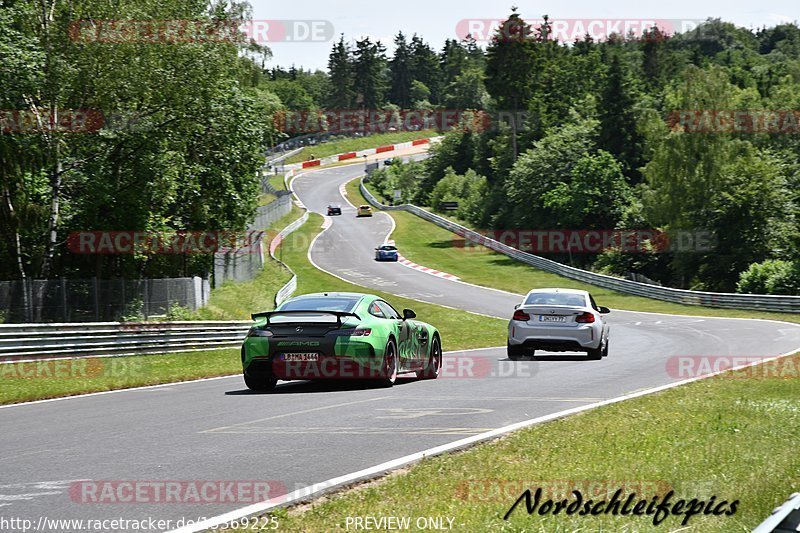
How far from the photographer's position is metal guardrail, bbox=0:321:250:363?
21.6 meters

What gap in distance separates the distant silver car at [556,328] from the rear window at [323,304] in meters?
7.04

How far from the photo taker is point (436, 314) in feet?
144

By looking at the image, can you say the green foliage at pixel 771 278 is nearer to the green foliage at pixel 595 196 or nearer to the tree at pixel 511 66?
the green foliage at pixel 595 196

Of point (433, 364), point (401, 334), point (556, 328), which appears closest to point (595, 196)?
point (556, 328)

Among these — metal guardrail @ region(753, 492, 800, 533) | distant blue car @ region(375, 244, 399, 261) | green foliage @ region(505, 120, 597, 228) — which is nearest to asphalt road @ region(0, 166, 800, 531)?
metal guardrail @ region(753, 492, 800, 533)

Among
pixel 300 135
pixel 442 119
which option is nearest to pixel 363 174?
pixel 442 119

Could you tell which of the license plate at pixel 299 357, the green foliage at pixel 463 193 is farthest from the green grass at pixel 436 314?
the green foliage at pixel 463 193

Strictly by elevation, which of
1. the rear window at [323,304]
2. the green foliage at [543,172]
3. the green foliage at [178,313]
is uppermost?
the green foliage at [543,172]

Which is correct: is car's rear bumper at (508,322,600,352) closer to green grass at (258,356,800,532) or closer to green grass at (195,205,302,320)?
green grass at (258,356,800,532)

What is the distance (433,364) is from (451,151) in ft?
350

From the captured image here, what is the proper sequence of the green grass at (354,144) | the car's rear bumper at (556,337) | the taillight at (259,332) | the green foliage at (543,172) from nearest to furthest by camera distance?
the taillight at (259,332) → the car's rear bumper at (556,337) → the green foliage at (543,172) → the green grass at (354,144)

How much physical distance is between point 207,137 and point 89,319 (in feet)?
30.3

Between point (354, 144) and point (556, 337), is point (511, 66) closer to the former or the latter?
point (354, 144)

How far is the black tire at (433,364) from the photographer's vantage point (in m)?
16.6
